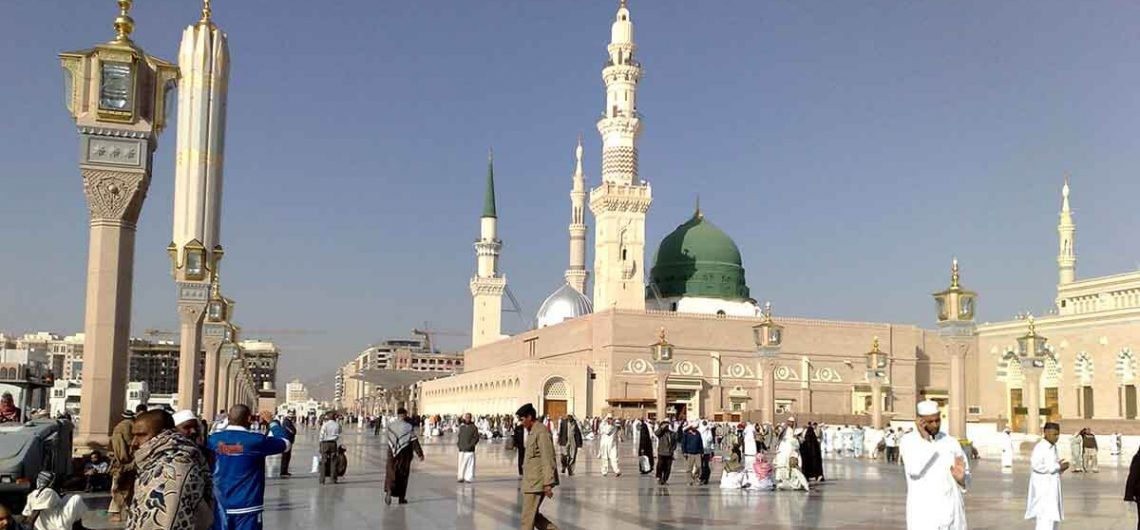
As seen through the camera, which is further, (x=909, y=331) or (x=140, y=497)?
(x=909, y=331)

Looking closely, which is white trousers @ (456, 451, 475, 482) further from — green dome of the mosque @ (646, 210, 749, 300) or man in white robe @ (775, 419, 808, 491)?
green dome of the mosque @ (646, 210, 749, 300)

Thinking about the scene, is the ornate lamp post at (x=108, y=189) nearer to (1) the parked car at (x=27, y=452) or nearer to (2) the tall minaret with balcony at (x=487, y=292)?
(1) the parked car at (x=27, y=452)

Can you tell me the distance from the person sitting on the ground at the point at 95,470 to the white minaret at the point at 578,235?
59.0 metres

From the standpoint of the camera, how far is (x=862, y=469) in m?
22.9

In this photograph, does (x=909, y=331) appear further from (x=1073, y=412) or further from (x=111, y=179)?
(x=111, y=179)

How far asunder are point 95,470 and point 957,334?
22823 mm

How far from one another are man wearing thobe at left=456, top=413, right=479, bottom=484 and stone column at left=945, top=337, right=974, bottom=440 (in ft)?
53.7

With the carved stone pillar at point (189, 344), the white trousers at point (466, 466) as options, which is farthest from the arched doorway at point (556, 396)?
the white trousers at point (466, 466)

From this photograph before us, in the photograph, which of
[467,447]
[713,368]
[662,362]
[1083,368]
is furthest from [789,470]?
[713,368]

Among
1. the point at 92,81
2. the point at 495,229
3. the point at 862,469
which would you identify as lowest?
the point at 862,469

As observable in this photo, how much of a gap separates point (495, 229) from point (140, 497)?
77778 millimetres

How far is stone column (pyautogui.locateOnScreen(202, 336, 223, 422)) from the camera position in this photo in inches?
1056

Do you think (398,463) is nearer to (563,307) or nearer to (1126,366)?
(1126,366)

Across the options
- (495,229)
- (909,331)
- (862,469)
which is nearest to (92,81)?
(862,469)
